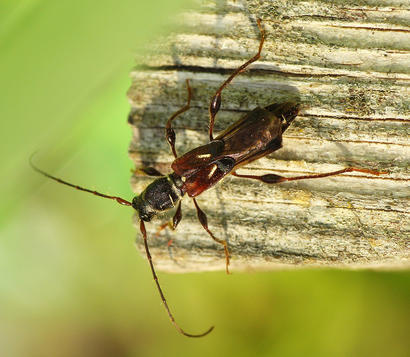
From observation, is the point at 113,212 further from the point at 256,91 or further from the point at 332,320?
the point at 332,320

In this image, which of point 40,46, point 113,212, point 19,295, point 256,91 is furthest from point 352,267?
point 19,295

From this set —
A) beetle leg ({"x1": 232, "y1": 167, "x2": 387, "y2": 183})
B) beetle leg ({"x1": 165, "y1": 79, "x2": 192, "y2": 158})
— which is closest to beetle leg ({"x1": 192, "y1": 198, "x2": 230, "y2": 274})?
beetle leg ({"x1": 232, "y1": 167, "x2": 387, "y2": 183})

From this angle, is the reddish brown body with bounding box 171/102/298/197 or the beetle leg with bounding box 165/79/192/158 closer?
the reddish brown body with bounding box 171/102/298/197

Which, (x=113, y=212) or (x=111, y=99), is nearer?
(x=111, y=99)

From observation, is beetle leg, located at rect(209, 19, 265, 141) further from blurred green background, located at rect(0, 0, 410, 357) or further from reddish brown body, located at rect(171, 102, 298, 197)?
blurred green background, located at rect(0, 0, 410, 357)

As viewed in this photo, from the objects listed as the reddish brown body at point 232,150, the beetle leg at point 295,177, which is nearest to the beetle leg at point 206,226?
the reddish brown body at point 232,150

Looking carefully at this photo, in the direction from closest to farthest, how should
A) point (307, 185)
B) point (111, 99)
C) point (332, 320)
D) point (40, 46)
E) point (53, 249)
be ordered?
point (40, 46) → point (307, 185) → point (111, 99) → point (332, 320) → point (53, 249)
